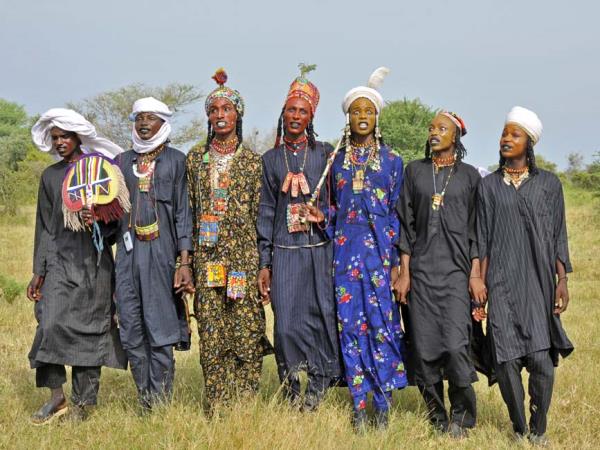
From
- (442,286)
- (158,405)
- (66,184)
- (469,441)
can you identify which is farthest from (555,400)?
(66,184)

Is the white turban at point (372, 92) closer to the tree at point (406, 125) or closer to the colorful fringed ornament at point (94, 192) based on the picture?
the colorful fringed ornament at point (94, 192)

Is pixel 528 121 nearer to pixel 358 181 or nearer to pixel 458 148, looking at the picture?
pixel 458 148

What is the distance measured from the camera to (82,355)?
211 inches

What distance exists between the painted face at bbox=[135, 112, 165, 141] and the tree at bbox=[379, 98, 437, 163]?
2931 centimetres

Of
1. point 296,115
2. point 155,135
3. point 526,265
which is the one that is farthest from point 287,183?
point 526,265

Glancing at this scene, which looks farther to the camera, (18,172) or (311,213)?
(18,172)

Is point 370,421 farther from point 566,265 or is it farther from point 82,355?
point 82,355

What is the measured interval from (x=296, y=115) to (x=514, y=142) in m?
1.55

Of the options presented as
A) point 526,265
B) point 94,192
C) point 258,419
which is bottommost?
point 258,419

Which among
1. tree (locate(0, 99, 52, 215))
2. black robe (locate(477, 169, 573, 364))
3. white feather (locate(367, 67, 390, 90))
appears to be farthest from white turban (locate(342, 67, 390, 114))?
tree (locate(0, 99, 52, 215))

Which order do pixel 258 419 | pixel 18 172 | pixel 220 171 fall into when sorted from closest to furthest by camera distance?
pixel 258 419 → pixel 220 171 → pixel 18 172

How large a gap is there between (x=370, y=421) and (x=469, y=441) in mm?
707

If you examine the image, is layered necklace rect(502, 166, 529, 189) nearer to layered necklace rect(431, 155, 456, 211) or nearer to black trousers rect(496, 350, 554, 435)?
layered necklace rect(431, 155, 456, 211)

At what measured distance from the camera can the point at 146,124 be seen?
17.4 feet
